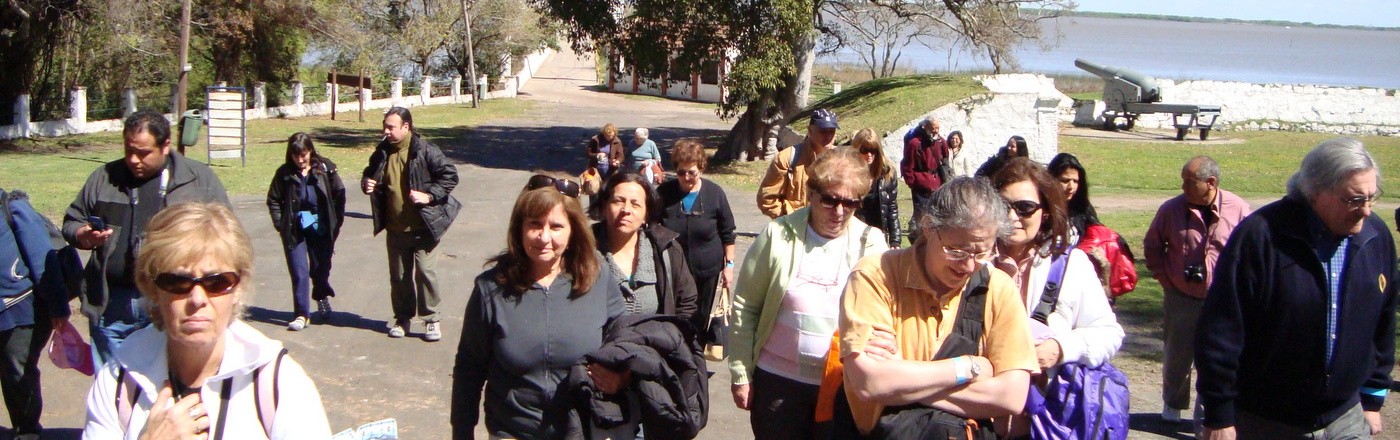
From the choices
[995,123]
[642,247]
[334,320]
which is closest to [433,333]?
[334,320]

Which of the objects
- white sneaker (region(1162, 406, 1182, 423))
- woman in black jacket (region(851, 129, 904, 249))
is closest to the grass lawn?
woman in black jacket (region(851, 129, 904, 249))

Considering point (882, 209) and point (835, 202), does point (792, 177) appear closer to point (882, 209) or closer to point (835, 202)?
point (882, 209)

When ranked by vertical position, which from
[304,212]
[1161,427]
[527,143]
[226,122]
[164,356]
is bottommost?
[1161,427]

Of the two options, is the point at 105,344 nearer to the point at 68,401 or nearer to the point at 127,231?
the point at 127,231

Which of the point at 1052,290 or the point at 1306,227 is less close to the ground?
the point at 1306,227

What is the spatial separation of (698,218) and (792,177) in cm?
61

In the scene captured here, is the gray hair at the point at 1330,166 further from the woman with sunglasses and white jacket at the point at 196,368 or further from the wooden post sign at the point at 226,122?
the wooden post sign at the point at 226,122

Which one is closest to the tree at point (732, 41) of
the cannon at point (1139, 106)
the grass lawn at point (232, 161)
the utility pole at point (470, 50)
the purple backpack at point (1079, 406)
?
the grass lawn at point (232, 161)

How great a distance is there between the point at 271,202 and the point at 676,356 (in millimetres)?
5071

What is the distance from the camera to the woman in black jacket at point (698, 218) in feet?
19.4

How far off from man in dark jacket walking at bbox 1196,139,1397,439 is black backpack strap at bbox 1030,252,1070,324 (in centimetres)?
50

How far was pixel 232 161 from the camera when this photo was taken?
19.2 m

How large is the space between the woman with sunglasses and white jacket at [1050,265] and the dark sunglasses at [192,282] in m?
2.19

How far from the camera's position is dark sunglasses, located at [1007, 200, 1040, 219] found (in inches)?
140
